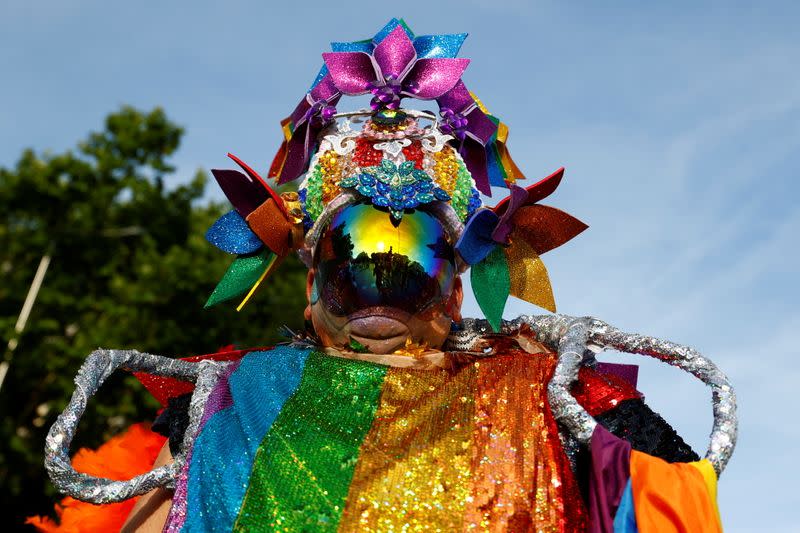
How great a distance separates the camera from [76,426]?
2770mm

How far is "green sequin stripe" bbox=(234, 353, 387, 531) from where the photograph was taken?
2.48m

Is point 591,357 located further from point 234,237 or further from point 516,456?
point 234,237

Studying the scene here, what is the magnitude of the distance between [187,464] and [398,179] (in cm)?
115

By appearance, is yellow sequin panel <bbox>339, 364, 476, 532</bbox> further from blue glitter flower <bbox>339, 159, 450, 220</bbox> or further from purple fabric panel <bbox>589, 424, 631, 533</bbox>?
blue glitter flower <bbox>339, 159, 450, 220</bbox>

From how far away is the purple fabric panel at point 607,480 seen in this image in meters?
2.56

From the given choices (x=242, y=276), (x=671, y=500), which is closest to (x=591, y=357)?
(x=671, y=500)

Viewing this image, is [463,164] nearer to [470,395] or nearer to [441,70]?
[441,70]

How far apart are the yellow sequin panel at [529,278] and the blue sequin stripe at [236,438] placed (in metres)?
0.83

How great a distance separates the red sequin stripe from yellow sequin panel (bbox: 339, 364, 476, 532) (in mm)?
360

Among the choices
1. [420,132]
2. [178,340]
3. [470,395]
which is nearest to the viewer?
[470,395]

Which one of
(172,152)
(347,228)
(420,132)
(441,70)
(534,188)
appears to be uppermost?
(172,152)

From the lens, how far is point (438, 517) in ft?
8.16

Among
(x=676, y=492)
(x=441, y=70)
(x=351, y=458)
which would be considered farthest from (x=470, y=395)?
(x=441, y=70)

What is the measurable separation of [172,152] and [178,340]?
12.2 ft
